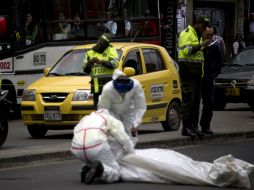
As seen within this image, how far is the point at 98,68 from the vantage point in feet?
41.9

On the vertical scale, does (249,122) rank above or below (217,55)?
below

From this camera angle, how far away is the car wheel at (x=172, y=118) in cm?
1536

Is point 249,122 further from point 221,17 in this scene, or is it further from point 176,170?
point 221,17

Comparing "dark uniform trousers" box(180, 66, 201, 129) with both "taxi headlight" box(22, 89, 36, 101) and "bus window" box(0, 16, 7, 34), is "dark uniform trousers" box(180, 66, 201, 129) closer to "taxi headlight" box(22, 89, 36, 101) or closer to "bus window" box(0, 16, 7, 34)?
"taxi headlight" box(22, 89, 36, 101)

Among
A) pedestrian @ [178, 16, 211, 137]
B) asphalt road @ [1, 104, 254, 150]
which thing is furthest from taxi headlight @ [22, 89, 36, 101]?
pedestrian @ [178, 16, 211, 137]

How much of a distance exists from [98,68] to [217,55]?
7.28 ft

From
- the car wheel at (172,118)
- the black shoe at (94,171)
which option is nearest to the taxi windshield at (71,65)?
the car wheel at (172,118)

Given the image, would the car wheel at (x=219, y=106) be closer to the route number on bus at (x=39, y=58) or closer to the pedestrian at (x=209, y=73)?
the route number on bus at (x=39, y=58)

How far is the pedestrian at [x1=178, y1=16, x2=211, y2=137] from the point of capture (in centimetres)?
1332

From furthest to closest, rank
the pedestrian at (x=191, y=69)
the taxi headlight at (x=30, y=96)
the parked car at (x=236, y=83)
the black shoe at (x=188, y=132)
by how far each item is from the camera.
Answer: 1. the parked car at (x=236, y=83)
2. the taxi headlight at (x=30, y=96)
3. the black shoe at (x=188, y=132)
4. the pedestrian at (x=191, y=69)

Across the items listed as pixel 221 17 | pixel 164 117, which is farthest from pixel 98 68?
pixel 221 17

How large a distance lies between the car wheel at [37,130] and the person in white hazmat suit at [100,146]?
18.3 feet

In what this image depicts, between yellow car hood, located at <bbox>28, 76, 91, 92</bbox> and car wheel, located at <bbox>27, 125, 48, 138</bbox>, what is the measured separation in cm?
69

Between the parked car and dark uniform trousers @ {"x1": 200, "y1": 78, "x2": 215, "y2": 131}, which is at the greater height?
dark uniform trousers @ {"x1": 200, "y1": 78, "x2": 215, "y2": 131}
